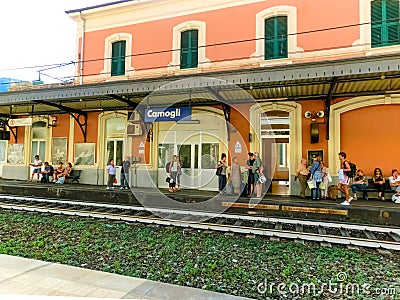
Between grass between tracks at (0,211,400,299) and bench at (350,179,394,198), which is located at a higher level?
bench at (350,179,394,198)

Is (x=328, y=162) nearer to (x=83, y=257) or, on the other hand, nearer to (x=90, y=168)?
(x=83, y=257)

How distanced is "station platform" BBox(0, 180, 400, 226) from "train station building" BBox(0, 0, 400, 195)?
2.30 meters

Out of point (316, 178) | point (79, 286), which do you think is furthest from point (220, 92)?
point (79, 286)

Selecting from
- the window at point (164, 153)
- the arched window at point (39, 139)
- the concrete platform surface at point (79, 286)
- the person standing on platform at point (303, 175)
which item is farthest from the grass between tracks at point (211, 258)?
the arched window at point (39, 139)

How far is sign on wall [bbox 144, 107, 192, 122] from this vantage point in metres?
9.57

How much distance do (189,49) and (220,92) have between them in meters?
3.96

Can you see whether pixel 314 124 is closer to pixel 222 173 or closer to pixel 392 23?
pixel 222 173

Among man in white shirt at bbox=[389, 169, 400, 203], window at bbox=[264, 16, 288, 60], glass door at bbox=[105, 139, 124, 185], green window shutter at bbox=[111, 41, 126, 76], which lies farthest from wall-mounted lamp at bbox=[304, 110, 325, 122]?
green window shutter at bbox=[111, 41, 126, 76]

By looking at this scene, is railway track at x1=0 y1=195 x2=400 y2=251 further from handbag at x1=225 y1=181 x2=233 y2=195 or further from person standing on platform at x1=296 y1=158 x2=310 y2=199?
person standing on platform at x1=296 y1=158 x2=310 y2=199

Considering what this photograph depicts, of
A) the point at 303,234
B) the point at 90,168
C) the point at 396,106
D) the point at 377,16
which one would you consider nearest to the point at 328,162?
the point at 396,106

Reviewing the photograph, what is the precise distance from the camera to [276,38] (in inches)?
440

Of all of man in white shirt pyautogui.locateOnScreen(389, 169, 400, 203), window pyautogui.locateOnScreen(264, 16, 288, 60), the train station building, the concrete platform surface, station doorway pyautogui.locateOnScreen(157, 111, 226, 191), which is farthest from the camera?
station doorway pyautogui.locateOnScreen(157, 111, 226, 191)
